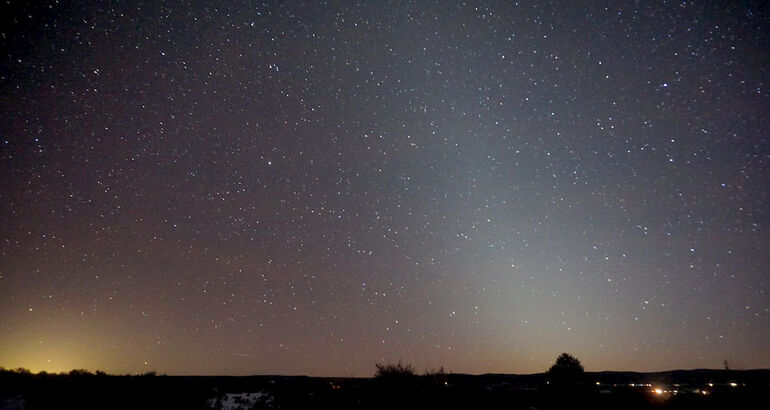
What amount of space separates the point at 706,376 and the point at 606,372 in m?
14.0

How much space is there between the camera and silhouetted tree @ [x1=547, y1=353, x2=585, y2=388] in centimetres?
2795

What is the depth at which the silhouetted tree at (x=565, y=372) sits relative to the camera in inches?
1101

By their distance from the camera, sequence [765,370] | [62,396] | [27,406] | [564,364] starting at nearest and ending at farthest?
[27,406] < [62,396] < [564,364] < [765,370]

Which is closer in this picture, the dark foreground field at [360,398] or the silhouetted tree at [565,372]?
Result: the dark foreground field at [360,398]

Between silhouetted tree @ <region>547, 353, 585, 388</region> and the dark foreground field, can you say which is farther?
silhouetted tree @ <region>547, 353, 585, 388</region>

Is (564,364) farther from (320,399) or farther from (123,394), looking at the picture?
(123,394)

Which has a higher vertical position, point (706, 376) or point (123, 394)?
point (123, 394)

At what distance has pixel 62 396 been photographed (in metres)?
21.8

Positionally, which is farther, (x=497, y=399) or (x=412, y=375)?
(x=497, y=399)

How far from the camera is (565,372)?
1147 inches

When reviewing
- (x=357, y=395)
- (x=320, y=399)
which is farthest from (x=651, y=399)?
(x=320, y=399)

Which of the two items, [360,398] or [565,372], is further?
[565,372]

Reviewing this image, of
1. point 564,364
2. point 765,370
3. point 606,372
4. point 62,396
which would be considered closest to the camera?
point 62,396

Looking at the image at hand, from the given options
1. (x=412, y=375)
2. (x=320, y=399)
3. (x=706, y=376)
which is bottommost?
(x=706, y=376)
